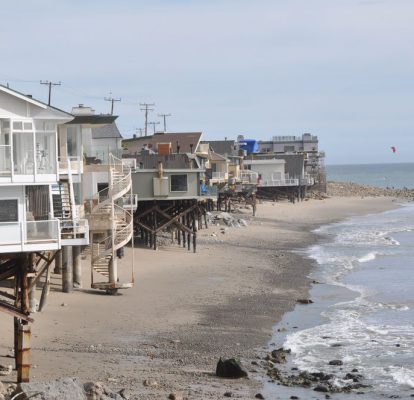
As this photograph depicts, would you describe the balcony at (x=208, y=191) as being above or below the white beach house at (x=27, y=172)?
below

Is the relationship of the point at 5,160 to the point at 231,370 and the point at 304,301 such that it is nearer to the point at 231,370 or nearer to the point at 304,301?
the point at 231,370

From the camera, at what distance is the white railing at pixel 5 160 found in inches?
912

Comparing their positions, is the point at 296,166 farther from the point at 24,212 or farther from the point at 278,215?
the point at 24,212

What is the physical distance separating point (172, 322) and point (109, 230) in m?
5.89

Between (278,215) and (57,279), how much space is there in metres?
50.9

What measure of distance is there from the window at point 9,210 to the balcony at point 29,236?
20 cm

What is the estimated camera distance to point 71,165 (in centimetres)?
3186

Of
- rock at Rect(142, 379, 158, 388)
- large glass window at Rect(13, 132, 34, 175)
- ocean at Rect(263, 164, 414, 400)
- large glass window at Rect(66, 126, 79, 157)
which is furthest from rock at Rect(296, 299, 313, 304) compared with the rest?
large glass window at Rect(13, 132, 34, 175)

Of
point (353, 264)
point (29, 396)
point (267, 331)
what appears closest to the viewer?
point (29, 396)

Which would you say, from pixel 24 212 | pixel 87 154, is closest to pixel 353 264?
pixel 87 154

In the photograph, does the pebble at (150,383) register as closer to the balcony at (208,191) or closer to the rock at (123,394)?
the rock at (123,394)

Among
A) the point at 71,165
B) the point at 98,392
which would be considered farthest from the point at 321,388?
the point at 71,165

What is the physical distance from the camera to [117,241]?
1416 inches

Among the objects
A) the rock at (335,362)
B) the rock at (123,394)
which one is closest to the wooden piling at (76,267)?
the rock at (335,362)
